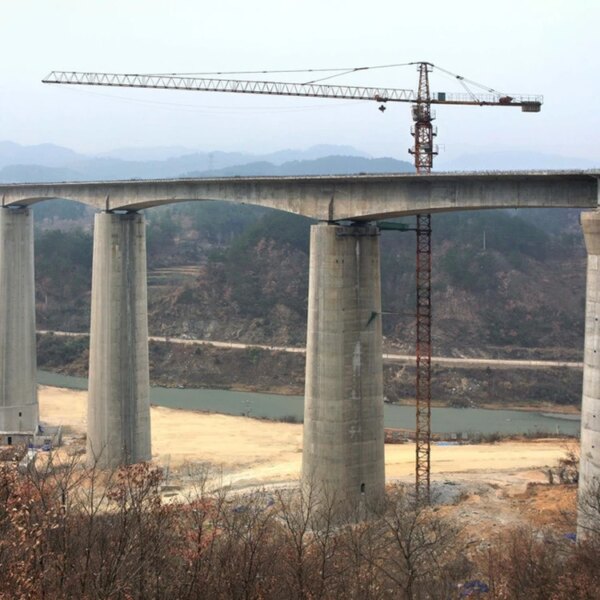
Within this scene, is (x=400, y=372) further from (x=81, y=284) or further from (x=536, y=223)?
(x=536, y=223)

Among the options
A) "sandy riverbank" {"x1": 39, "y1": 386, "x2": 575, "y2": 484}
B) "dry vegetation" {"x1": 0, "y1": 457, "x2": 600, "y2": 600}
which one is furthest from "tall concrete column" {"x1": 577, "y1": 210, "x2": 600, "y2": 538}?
"sandy riverbank" {"x1": 39, "y1": 386, "x2": 575, "y2": 484}

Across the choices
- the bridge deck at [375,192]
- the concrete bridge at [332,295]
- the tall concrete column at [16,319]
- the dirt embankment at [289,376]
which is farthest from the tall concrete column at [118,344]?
the dirt embankment at [289,376]

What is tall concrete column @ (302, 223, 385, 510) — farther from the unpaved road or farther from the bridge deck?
the unpaved road

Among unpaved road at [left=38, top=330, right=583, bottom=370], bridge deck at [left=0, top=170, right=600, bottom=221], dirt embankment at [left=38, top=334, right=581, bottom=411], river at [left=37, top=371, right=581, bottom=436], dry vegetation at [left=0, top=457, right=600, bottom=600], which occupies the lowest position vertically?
river at [left=37, top=371, right=581, bottom=436]

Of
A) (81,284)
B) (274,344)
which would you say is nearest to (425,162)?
(274,344)

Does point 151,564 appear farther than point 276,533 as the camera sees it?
No

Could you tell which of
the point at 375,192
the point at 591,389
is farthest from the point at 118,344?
the point at 591,389
